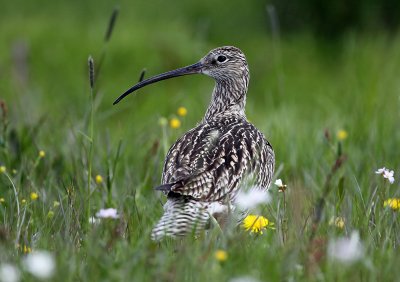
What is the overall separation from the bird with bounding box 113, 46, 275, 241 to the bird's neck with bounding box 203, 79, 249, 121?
12 centimetres

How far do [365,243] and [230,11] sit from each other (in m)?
10.6

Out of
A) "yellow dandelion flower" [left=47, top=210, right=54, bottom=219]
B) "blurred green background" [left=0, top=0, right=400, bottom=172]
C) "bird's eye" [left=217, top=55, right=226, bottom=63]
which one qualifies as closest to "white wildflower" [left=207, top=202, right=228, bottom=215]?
"yellow dandelion flower" [left=47, top=210, right=54, bottom=219]

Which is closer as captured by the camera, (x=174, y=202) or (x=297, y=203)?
(x=297, y=203)

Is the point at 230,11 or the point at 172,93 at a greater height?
the point at 230,11

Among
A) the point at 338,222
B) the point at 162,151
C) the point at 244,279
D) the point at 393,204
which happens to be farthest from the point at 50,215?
the point at 162,151

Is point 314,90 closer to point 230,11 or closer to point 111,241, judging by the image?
point 230,11

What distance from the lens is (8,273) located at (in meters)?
3.56

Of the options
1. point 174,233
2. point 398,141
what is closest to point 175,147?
point 174,233

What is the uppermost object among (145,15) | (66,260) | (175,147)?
(145,15)

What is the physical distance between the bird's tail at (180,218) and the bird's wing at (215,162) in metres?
0.06

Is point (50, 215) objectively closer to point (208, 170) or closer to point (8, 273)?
point (208, 170)

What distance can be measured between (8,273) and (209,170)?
1.95 meters

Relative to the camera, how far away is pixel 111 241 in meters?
3.93

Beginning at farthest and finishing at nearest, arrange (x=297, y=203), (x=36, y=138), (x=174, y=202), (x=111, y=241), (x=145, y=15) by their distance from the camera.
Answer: (x=145, y=15) → (x=36, y=138) → (x=174, y=202) → (x=297, y=203) → (x=111, y=241)
